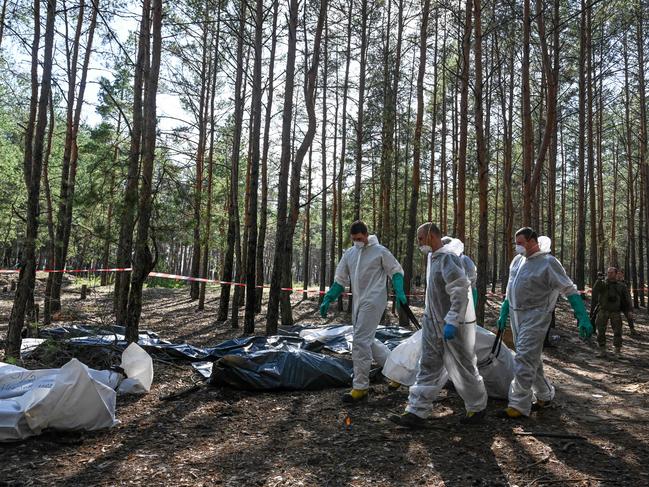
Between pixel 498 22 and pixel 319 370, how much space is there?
946 cm

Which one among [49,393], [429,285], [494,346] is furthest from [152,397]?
[494,346]

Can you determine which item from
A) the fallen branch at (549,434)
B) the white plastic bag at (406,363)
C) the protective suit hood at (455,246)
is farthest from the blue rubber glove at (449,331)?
the white plastic bag at (406,363)

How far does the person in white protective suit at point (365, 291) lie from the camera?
5277mm

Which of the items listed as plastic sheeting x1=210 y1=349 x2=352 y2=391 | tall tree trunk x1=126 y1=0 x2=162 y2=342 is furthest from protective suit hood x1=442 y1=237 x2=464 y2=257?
tall tree trunk x1=126 y1=0 x2=162 y2=342

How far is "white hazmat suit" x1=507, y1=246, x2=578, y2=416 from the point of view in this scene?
457cm

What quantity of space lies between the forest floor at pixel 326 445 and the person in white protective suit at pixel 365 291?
332 mm

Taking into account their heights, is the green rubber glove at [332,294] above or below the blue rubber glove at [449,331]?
above

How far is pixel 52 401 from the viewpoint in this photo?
377 centimetres

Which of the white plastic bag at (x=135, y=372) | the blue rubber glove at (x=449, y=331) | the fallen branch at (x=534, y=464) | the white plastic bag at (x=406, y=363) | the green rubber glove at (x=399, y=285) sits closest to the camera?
the fallen branch at (x=534, y=464)

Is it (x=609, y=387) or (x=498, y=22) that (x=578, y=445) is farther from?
(x=498, y=22)

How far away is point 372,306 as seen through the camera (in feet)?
17.5

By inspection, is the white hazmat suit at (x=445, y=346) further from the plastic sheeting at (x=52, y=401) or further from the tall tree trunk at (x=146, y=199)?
the tall tree trunk at (x=146, y=199)

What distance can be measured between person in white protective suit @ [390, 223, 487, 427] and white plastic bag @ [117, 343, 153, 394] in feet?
8.96

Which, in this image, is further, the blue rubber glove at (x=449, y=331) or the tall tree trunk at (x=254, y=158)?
the tall tree trunk at (x=254, y=158)
